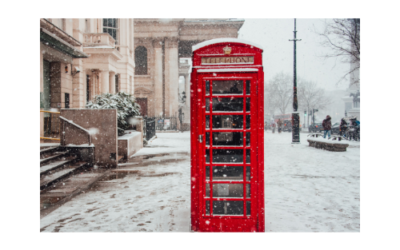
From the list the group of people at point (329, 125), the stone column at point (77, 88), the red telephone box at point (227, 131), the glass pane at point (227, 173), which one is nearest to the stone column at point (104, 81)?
the stone column at point (77, 88)

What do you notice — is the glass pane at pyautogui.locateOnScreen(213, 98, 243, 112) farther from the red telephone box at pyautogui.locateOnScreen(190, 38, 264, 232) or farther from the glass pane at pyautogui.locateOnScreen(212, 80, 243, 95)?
the glass pane at pyautogui.locateOnScreen(212, 80, 243, 95)

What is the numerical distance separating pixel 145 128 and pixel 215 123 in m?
14.2

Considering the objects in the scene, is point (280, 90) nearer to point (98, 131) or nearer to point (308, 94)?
point (308, 94)

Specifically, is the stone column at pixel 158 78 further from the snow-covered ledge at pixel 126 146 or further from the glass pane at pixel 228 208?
the glass pane at pixel 228 208

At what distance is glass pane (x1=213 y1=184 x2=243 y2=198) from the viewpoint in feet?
14.6

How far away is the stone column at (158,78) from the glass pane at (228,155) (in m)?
31.1

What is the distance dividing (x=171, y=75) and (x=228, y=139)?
31758 mm

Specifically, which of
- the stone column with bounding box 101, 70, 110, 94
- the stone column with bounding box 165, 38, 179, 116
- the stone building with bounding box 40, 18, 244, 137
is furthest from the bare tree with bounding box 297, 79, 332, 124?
the stone column with bounding box 101, 70, 110, 94

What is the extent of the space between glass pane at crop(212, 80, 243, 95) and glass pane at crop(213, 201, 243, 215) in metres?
1.69

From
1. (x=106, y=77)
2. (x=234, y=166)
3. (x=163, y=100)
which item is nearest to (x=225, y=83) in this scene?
(x=234, y=166)

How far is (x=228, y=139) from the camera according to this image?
172 inches

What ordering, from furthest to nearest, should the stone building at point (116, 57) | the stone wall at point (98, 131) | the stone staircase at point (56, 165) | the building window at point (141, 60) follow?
1. the building window at point (141, 60)
2. the stone building at point (116, 57)
3. the stone wall at point (98, 131)
4. the stone staircase at point (56, 165)

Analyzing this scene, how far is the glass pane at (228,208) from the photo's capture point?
177 inches

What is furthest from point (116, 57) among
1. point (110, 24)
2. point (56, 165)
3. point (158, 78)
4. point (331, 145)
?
point (158, 78)
